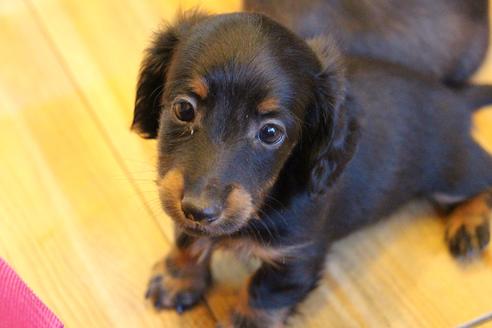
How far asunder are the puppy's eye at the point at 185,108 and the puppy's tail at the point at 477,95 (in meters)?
1.07

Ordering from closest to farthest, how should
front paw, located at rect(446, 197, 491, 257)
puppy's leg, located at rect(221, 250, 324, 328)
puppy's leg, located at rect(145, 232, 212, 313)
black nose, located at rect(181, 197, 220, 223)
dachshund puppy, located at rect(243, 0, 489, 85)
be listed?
black nose, located at rect(181, 197, 220, 223) < puppy's leg, located at rect(221, 250, 324, 328) < puppy's leg, located at rect(145, 232, 212, 313) < front paw, located at rect(446, 197, 491, 257) < dachshund puppy, located at rect(243, 0, 489, 85)

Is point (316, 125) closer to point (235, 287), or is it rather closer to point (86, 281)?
point (235, 287)

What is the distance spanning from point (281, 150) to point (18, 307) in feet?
2.14

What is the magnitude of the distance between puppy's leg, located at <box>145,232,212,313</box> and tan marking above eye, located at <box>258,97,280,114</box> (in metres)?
0.60

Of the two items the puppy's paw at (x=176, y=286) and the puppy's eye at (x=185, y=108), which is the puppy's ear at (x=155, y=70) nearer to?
the puppy's eye at (x=185, y=108)

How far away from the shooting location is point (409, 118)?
185 centimetres

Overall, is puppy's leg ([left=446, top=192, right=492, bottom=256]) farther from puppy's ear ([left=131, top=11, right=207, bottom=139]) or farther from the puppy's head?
puppy's ear ([left=131, top=11, right=207, bottom=139])

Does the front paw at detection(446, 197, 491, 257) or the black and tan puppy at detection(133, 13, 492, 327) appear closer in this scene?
the black and tan puppy at detection(133, 13, 492, 327)

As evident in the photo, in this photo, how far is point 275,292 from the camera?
1.74m

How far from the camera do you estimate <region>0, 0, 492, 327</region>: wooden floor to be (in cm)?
188

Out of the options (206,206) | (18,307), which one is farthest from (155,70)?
(18,307)

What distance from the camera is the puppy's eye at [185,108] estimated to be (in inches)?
54.6

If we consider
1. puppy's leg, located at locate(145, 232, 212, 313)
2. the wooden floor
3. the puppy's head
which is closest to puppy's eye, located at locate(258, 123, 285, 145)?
the puppy's head

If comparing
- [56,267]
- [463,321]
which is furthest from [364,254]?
[56,267]
